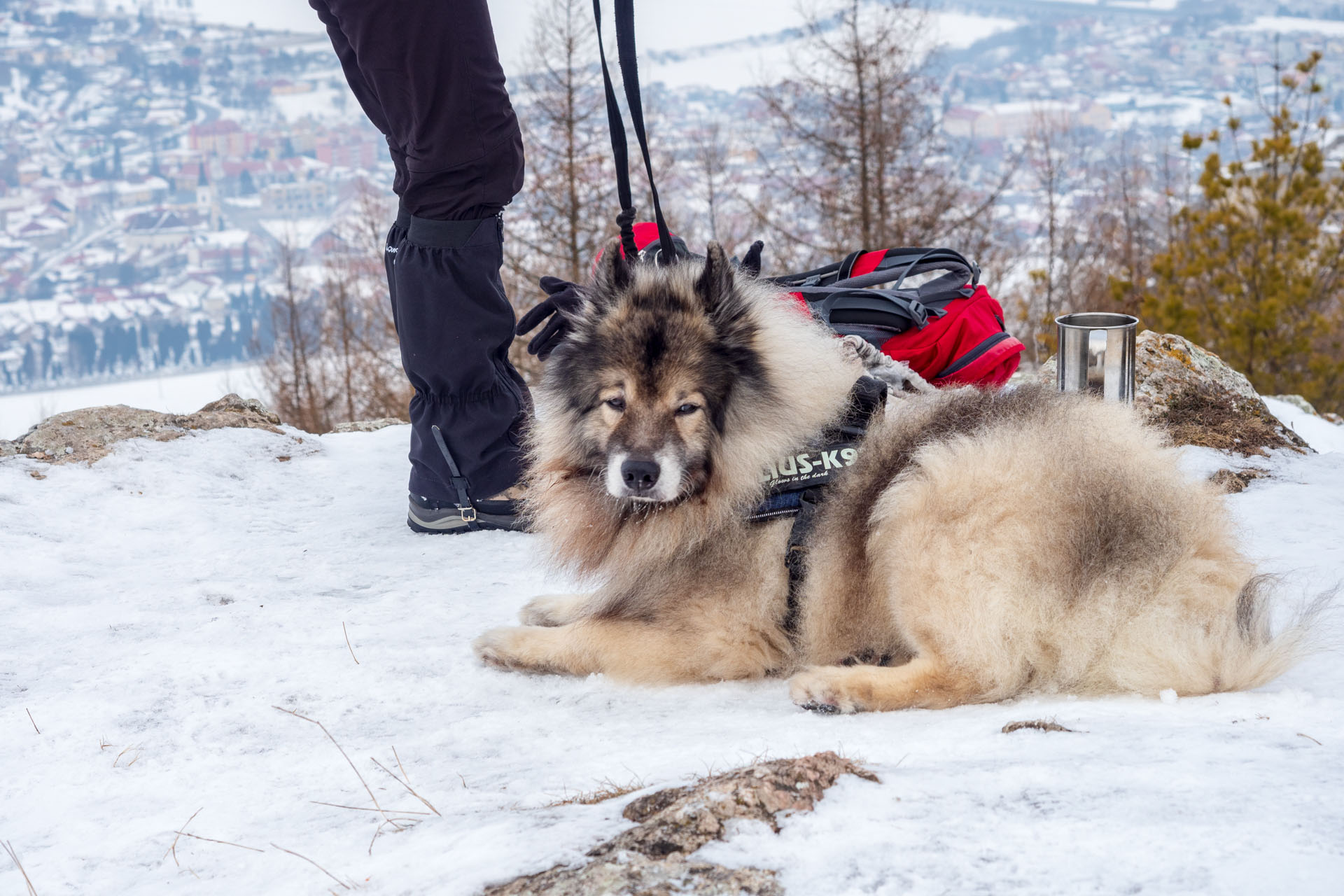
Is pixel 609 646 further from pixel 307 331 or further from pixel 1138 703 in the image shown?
pixel 307 331

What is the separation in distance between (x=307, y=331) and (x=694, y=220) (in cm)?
945

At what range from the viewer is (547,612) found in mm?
3088

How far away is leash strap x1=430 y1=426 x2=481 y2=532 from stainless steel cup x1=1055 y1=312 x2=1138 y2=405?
8.37 ft

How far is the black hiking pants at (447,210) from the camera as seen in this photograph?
10.7 ft

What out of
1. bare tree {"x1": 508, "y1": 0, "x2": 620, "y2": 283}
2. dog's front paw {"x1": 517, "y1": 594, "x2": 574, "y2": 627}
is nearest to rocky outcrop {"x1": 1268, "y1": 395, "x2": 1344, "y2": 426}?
dog's front paw {"x1": 517, "y1": 594, "x2": 574, "y2": 627}

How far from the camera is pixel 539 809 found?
1.70 metres

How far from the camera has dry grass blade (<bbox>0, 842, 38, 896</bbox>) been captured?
1.58 metres

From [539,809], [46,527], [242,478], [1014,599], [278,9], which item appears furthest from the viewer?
[278,9]

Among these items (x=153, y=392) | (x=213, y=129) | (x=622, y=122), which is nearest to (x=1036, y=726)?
(x=622, y=122)

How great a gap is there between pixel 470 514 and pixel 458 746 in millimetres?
1721

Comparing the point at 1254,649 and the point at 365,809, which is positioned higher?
the point at 1254,649

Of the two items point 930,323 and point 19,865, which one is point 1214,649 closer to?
point 930,323

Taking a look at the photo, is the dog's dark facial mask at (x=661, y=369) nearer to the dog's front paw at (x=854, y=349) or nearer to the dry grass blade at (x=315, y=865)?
the dog's front paw at (x=854, y=349)

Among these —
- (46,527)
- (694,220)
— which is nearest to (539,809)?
(46,527)
